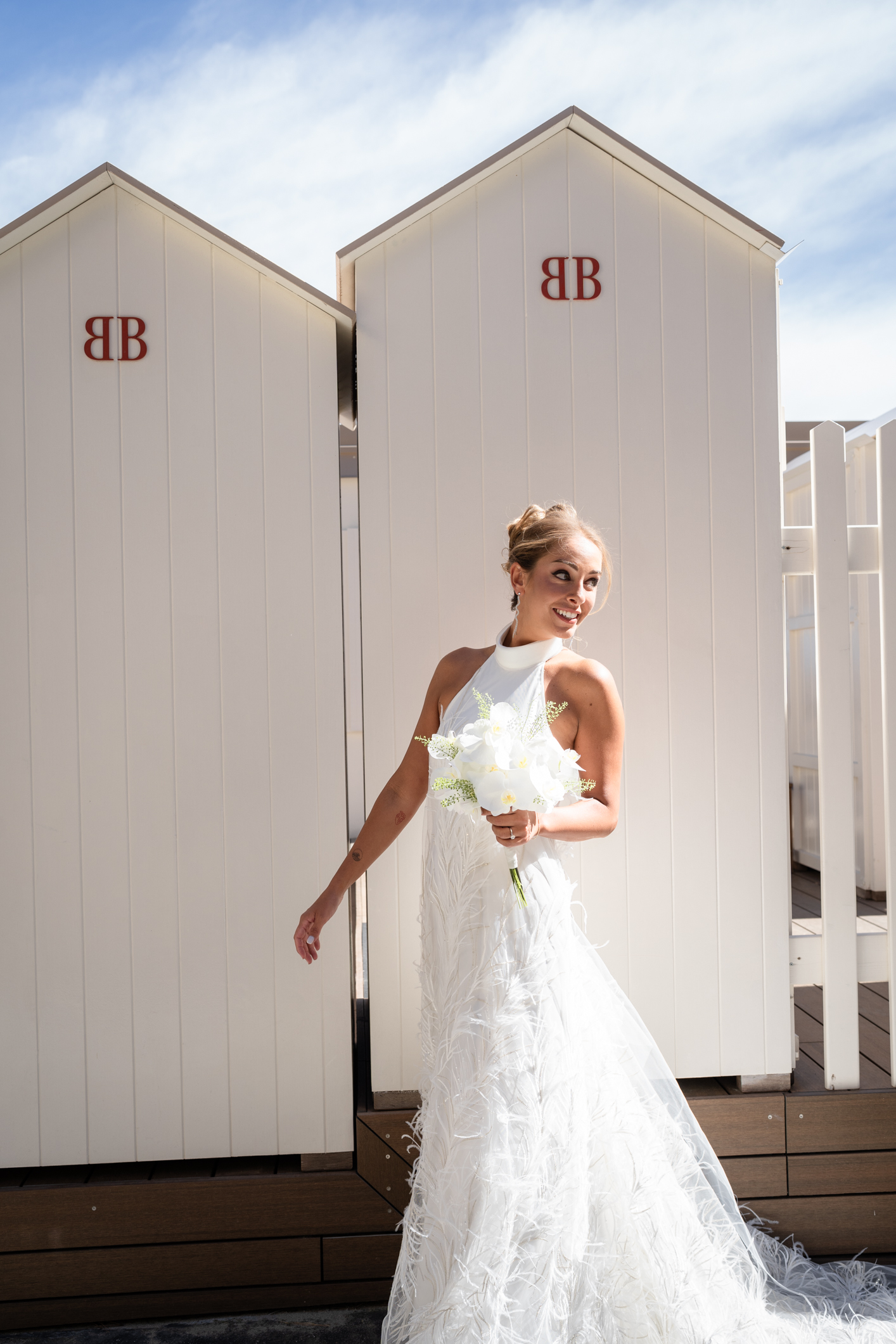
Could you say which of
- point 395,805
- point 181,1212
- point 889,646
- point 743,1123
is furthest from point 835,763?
point 181,1212

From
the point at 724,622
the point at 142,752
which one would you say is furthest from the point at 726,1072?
the point at 142,752

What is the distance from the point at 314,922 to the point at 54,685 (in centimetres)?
105

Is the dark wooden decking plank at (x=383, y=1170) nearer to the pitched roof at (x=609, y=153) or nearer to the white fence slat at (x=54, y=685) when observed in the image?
the white fence slat at (x=54, y=685)

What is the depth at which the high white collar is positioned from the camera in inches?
77.8

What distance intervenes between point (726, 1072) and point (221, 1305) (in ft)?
5.40

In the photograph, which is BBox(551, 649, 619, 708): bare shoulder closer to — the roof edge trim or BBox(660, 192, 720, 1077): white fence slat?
BBox(660, 192, 720, 1077): white fence slat

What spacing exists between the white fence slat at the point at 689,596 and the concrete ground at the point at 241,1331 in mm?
1372

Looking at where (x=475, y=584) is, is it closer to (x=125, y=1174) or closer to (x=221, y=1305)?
(x=125, y=1174)

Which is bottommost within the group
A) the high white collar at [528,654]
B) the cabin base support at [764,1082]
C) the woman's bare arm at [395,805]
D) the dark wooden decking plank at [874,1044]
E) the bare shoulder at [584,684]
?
the dark wooden decking plank at [874,1044]

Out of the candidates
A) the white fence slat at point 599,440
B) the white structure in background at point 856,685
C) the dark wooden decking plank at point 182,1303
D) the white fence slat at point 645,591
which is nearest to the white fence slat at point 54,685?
the dark wooden decking plank at point 182,1303

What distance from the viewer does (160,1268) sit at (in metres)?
2.30

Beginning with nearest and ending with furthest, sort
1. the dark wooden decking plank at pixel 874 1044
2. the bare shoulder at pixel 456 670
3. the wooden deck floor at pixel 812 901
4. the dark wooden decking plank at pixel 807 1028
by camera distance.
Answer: the bare shoulder at pixel 456 670
the dark wooden decking plank at pixel 874 1044
the dark wooden decking plank at pixel 807 1028
the wooden deck floor at pixel 812 901

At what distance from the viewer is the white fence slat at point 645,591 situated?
2.42 metres

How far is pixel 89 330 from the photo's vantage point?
234cm
